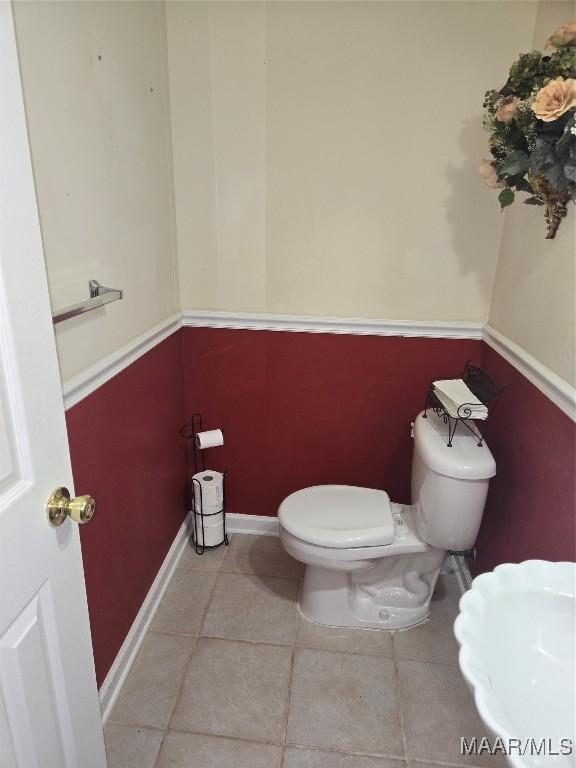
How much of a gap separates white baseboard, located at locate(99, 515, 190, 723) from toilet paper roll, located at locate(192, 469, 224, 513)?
0.62ft

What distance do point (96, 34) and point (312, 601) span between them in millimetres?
1847

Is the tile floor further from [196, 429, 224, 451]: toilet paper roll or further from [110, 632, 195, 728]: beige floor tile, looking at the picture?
[196, 429, 224, 451]: toilet paper roll

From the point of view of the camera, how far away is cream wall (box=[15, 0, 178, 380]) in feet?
3.50

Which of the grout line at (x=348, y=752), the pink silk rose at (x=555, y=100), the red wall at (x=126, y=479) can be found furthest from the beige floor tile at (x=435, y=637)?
the pink silk rose at (x=555, y=100)

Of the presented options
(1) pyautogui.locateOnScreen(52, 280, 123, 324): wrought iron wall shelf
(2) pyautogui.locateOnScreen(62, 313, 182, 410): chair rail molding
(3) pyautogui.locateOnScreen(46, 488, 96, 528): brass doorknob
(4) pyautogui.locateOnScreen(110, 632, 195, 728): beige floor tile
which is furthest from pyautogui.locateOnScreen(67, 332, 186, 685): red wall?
(3) pyautogui.locateOnScreen(46, 488, 96, 528): brass doorknob

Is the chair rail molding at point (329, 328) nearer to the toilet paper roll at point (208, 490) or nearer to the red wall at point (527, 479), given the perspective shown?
the red wall at point (527, 479)

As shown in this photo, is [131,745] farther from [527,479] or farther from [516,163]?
[516,163]

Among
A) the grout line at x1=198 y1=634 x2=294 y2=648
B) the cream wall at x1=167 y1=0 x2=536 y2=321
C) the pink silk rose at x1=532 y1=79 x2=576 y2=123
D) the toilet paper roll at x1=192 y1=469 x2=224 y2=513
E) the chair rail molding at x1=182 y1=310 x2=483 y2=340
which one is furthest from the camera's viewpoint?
the toilet paper roll at x1=192 y1=469 x2=224 y2=513

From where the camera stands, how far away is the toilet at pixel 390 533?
5.07ft

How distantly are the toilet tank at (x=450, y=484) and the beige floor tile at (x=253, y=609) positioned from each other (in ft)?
1.98

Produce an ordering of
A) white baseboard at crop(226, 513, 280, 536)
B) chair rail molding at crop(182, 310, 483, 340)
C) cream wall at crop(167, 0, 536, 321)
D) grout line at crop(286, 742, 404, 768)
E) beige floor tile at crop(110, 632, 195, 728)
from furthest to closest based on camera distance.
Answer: white baseboard at crop(226, 513, 280, 536), chair rail molding at crop(182, 310, 483, 340), cream wall at crop(167, 0, 536, 321), beige floor tile at crop(110, 632, 195, 728), grout line at crop(286, 742, 404, 768)

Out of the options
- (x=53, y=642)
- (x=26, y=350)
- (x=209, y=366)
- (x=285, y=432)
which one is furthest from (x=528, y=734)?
(x=209, y=366)

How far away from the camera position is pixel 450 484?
5.01ft

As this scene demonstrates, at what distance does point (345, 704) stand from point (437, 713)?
0.27 m
